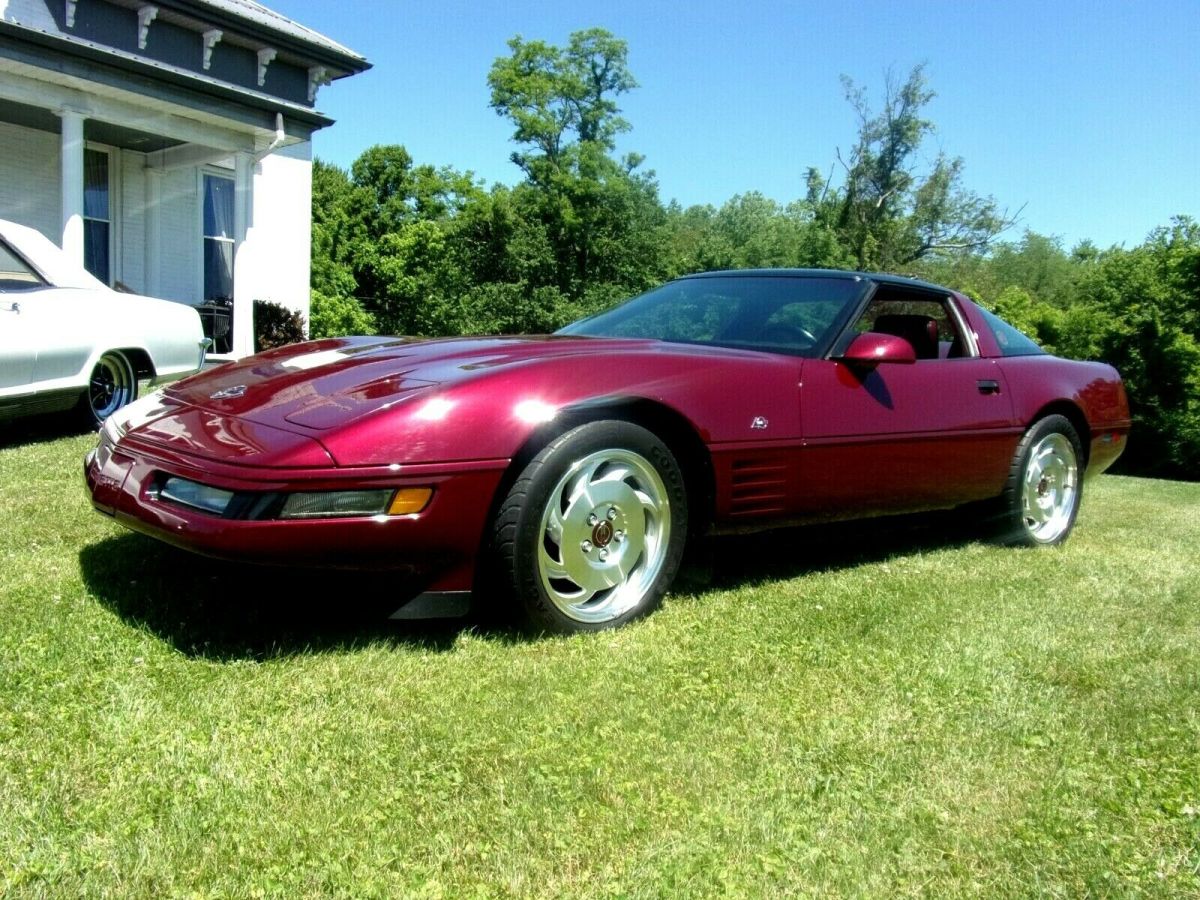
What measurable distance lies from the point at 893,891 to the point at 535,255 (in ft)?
126

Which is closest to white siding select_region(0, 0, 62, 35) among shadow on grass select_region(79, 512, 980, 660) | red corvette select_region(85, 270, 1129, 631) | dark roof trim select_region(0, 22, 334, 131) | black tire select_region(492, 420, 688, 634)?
dark roof trim select_region(0, 22, 334, 131)

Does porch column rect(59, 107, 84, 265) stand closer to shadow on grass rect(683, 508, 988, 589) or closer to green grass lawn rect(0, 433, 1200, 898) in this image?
green grass lawn rect(0, 433, 1200, 898)

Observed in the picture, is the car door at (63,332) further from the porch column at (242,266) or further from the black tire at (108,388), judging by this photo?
the porch column at (242,266)

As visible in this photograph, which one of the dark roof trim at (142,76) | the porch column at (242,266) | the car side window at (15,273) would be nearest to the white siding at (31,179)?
the dark roof trim at (142,76)

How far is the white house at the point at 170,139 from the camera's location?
1055 cm

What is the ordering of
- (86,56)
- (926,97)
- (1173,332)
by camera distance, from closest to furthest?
(86,56) → (1173,332) → (926,97)

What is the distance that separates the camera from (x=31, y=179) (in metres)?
11.5

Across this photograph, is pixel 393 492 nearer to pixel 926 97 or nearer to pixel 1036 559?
pixel 1036 559

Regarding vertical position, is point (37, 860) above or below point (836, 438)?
below

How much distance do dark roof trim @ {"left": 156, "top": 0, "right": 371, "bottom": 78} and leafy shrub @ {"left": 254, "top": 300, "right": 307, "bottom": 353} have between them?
3.24m

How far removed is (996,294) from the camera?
1981 inches

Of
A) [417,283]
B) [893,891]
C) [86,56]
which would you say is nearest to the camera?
[893,891]

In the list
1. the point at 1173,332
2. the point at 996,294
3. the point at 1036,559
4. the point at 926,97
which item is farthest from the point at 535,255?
the point at 1036,559

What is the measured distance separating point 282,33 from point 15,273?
773cm
